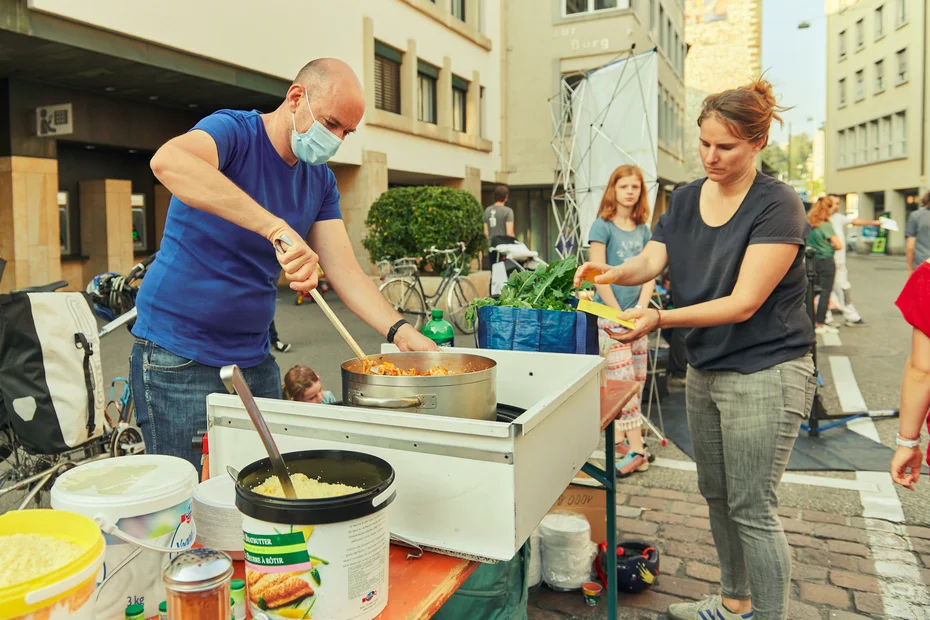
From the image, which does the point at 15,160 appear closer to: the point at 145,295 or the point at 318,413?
the point at 145,295

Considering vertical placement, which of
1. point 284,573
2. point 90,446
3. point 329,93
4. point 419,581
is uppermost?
point 329,93

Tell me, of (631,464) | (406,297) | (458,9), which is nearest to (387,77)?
(458,9)

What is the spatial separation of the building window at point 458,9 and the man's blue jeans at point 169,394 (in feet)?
66.2

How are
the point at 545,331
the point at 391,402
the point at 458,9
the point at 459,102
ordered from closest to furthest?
1. the point at 391,402
2. the point at 545,331
3. the point at 458,9
4. the point at 459,102

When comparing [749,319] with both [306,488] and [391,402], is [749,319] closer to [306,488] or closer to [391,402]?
[391,402]

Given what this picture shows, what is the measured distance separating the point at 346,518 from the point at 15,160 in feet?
40.7

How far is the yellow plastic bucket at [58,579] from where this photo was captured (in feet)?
2.86

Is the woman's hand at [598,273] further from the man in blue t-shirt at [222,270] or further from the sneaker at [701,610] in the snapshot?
the sneaker at [701,610]

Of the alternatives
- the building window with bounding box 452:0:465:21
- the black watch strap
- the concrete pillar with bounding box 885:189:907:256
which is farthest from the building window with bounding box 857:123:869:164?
the black watch strap

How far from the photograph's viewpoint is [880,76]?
40094 mm

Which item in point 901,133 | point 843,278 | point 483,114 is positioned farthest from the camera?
point 901,133

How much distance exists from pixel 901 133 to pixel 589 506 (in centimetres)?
4090

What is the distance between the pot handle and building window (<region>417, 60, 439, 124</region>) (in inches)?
720

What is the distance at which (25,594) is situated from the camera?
87 cm
